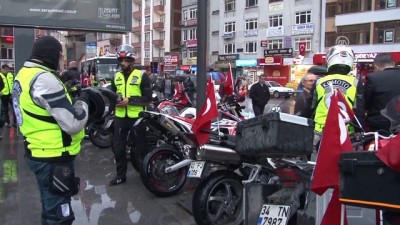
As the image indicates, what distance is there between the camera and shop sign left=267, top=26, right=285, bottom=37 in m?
50.2

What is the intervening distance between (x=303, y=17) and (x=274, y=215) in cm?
4718

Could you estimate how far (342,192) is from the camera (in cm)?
246

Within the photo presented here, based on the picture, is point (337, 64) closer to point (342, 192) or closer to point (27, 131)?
point (342, 192)

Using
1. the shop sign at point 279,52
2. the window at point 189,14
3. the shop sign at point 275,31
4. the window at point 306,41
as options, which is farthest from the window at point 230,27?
the window at point 306,41

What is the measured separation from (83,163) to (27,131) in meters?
5.02

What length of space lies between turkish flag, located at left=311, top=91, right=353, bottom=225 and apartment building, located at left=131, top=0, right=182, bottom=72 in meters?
61.6

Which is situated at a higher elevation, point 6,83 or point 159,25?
point 159,25

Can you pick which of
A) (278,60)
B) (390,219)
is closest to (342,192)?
(390,219)

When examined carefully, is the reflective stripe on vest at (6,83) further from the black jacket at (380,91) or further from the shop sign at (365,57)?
the shop sign at (365,57)

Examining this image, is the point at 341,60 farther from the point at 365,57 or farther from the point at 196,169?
the point at 365,57

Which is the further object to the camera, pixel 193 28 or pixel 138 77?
pixel 193 28

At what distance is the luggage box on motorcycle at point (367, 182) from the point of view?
2.34 metres

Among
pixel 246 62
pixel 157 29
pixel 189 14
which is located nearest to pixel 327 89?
pixel 246 62

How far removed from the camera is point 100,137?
10047 millimetres
